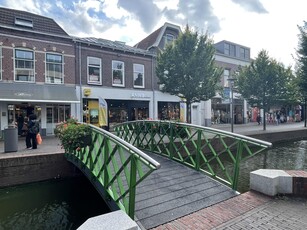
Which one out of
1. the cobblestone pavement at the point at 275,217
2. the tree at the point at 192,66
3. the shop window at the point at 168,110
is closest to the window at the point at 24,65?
the tree at the point at 192,66

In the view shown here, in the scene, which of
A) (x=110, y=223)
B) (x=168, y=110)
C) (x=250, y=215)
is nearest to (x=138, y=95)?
(x=168, y=110)

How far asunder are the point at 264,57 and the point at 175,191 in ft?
50.0

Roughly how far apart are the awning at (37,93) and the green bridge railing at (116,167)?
7.42 m

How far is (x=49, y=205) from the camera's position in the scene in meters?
5.75

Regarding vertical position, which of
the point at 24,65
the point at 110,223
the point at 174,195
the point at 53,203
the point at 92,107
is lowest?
the point at 53,203

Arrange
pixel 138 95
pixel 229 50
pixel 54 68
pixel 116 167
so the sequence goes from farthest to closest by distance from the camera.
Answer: pixel 229 50
pixel 138 95
pixel 54 68
pixel 116 167

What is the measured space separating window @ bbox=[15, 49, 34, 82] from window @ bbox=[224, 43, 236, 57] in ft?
65.5

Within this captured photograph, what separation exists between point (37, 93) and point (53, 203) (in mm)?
9296

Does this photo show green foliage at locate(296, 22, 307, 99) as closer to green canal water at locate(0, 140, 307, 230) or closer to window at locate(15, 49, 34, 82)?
green canal water at locate(0, 140, 307, 230)

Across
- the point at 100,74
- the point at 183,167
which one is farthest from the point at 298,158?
the point at 100,74

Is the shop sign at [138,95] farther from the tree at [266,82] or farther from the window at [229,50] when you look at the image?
the window at [229,50]

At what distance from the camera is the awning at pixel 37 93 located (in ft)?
40.2

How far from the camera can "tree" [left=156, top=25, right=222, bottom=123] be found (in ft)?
42.2

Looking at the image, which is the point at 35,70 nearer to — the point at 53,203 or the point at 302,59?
the point at 53,203
